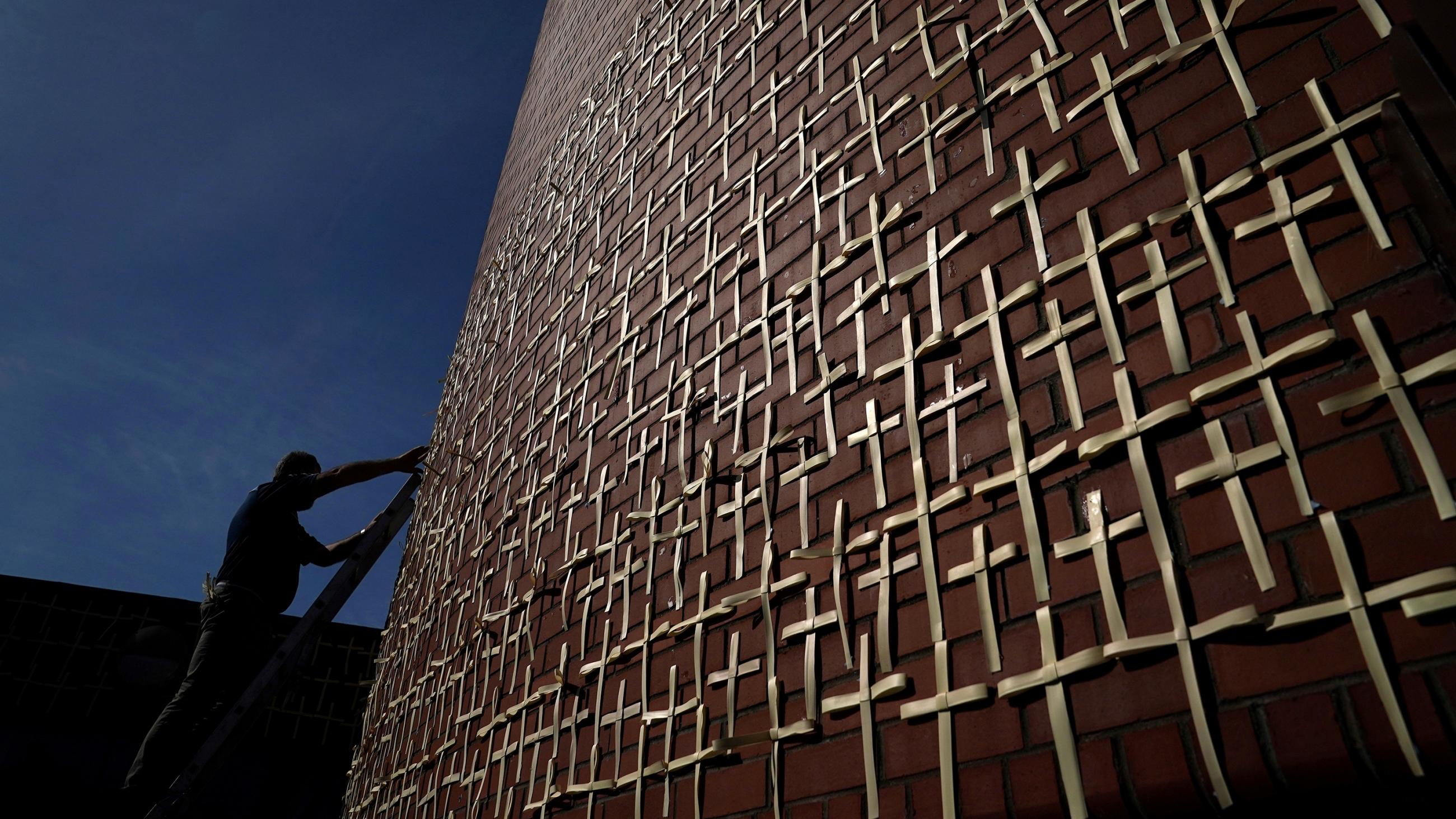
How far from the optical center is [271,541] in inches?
186

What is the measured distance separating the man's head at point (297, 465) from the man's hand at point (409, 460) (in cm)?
48

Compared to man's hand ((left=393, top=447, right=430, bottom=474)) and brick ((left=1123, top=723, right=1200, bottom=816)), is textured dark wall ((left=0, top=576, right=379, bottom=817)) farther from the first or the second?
brick ((left=1123, top=723, right=1200, bottom=816))

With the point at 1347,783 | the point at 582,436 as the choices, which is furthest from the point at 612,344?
the point at 1347,783

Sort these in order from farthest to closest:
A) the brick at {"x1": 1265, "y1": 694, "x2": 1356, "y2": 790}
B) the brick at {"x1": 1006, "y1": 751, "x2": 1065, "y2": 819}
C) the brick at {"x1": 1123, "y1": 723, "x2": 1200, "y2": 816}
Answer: the brick at {"x1": 1006, "y1": 751, "x2": 1065, "y2": 819}
the brick at {"x1": 1123, "y1": 723, "x2": 1200, "y2": 816}
the brick at {"x1": 1265, "y1": 694, "x2": 1356, "y2": 790}

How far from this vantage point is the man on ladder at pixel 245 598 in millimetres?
3928

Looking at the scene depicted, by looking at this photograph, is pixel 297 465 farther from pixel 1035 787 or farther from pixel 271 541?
pixel 1035 787

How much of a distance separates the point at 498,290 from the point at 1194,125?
4189 mm

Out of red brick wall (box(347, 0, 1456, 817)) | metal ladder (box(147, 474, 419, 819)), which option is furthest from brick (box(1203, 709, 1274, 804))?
metal ladder (box(147, 474, 419, 819))

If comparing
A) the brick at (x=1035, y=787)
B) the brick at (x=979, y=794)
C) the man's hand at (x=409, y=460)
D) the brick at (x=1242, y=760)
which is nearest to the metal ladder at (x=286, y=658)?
the man's hand at (x=409, y=460)

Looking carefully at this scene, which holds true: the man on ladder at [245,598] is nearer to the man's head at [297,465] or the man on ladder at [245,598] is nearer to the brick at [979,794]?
the man's head at [297,465]

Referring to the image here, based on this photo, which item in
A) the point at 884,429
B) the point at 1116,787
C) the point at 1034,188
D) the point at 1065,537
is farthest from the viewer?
the point at 884,429

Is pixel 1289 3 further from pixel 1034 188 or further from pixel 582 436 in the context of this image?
pixel 582 436

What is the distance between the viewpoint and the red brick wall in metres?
1.11

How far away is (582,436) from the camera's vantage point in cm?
311
